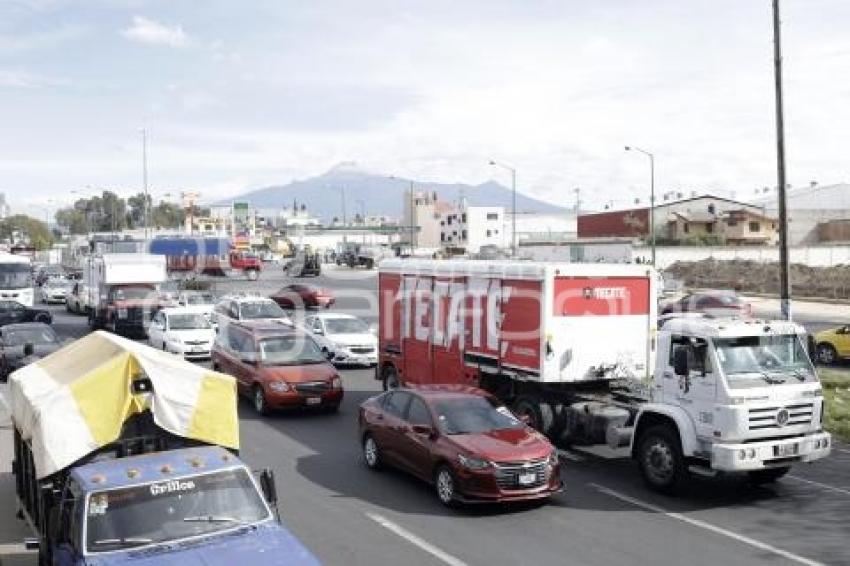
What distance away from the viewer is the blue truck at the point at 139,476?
750cm

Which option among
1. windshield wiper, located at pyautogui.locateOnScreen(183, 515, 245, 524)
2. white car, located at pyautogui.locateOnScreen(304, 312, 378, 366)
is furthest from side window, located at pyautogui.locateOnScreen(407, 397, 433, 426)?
white car, located at pyautogui.locateOnScreen(304, 312, 378, 366)

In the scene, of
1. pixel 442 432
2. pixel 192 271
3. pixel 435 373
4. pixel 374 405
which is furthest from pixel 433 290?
pixel 192 271

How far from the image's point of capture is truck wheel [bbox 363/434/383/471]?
1423 cm

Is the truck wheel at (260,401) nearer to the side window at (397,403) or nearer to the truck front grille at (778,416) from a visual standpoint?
the side window at (397,403)

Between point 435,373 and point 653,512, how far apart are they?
7.10m

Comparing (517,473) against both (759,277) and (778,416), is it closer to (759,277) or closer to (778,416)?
(778,416)

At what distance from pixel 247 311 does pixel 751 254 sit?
55.0 meters

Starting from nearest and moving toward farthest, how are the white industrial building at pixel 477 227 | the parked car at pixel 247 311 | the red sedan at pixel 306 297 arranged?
1. the parked car at pixel 247 311
2. the red sedan at pixel 306 297
3. the white industrial building at pixel 477 227

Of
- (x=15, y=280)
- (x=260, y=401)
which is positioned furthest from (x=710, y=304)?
(x=15, y=280)

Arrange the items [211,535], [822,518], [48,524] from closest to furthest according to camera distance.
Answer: [211,535] < [48,524] < [822,518]

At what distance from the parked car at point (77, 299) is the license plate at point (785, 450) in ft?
114

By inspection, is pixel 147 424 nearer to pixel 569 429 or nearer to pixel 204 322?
pixel 569 429

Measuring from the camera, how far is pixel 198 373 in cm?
968

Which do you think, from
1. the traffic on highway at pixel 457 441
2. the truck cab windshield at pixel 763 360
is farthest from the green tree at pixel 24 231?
the truck cab windshield at pixel 763 360
